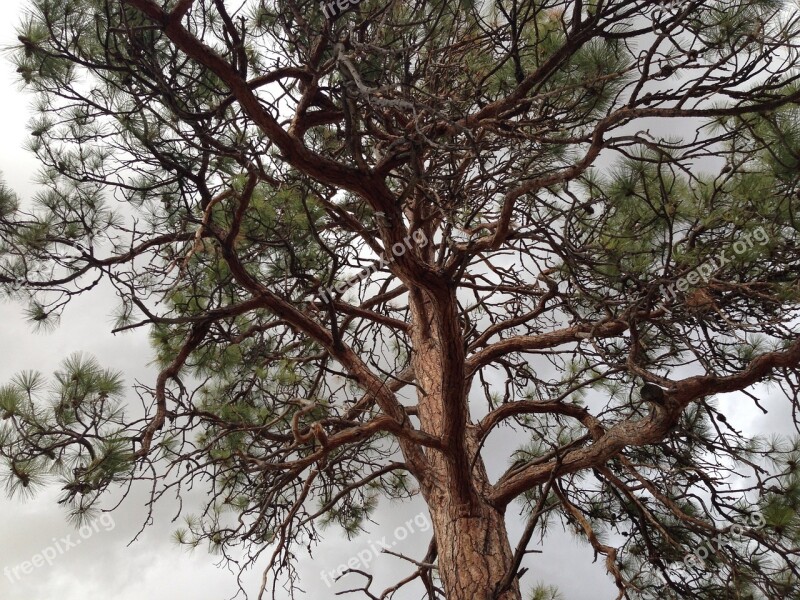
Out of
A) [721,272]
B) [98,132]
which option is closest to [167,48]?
[98,132]

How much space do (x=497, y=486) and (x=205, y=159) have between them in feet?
7.64

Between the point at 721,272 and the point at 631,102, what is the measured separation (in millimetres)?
965

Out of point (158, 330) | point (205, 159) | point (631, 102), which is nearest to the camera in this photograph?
point (631, 102)

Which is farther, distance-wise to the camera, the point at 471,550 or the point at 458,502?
the point at 458,502

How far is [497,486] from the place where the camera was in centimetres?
350

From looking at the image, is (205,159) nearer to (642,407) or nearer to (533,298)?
(533,298)

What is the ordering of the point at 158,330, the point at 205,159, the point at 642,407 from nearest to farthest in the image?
the point at 205,159 → the point at 158,330 → the point at 642,407

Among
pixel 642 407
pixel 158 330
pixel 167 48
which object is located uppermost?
pixel 167 48

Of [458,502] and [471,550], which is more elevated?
[458,502]

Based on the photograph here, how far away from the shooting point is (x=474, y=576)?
10.1 feet

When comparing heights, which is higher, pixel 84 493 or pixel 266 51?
pixel 266 51

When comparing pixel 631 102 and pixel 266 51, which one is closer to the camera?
pixel 631 102

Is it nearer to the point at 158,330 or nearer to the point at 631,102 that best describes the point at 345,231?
the point at 158,330

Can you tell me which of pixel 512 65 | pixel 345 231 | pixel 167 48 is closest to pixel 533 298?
pixel 345 231
